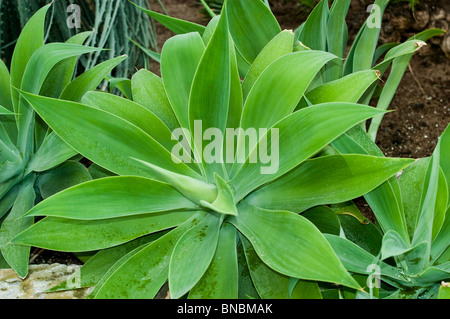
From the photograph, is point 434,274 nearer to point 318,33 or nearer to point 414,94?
point 318,33

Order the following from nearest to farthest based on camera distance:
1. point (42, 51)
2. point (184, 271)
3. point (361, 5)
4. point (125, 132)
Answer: point (184, 271), point (125, 132), point (42, 51), point (361, 5)

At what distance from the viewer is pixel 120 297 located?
3.40 feet

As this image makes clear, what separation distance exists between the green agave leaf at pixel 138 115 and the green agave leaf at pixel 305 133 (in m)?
0.22

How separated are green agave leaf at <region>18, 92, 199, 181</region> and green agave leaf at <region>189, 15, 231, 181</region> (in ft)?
0.25

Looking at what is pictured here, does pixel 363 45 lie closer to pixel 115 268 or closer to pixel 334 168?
pixel 334 168

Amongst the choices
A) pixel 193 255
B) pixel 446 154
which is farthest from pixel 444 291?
pixel 193 255

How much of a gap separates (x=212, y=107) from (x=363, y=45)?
1.99ft

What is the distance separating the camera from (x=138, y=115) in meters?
1.22

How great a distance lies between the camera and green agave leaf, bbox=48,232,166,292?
3.93ft

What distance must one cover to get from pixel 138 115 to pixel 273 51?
0.36 m

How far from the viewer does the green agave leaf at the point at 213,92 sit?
1.07m

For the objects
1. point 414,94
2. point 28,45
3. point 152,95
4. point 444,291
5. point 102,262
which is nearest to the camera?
point 444,291

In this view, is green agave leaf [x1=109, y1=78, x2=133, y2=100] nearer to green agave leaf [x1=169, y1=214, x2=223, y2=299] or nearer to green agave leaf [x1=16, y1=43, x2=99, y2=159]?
green agave leaf [x1=16, y1=43, x2=99, y2=159]

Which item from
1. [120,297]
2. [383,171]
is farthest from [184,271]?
[383,171]
